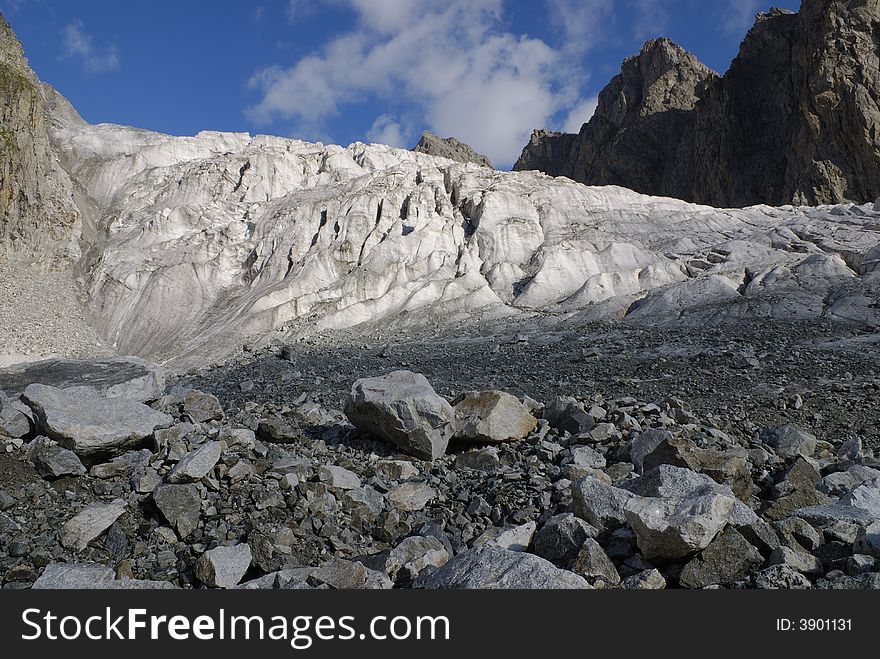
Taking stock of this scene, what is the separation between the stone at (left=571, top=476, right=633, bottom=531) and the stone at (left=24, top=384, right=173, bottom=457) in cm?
566

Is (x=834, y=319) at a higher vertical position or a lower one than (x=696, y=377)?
higher

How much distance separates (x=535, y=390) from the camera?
14.5 m

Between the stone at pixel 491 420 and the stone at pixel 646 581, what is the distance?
13.8 feet

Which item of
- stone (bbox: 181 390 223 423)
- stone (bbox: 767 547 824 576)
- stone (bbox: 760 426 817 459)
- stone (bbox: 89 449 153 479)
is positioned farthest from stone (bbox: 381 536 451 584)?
stone (bbox: 181 390 223 423)

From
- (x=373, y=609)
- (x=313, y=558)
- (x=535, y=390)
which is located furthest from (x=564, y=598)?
(x=535, y=390)

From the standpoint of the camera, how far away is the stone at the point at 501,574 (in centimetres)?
435

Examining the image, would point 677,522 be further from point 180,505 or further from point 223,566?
point 180,505

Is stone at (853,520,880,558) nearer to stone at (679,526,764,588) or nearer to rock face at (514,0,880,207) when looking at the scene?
stone at (679,526,764,588)

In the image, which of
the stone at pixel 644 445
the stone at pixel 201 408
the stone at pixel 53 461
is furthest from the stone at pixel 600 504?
the stone at pixel 201 408

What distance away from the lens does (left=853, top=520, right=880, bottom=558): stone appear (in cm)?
463

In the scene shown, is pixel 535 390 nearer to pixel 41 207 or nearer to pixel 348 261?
pixel 348 261

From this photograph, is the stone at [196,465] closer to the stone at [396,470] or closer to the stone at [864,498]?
the stone at [396,470]

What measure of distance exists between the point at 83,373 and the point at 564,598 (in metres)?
16.9

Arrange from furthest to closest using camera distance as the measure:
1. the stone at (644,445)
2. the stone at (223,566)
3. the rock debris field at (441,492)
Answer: the stone at (644,445)
the stone at (223,566)
the rock debris field at (441,492)
